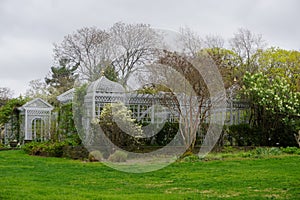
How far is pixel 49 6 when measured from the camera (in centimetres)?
1525

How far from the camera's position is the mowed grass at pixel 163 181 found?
6969mm

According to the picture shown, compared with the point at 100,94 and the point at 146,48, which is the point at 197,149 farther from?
the point at 146,48

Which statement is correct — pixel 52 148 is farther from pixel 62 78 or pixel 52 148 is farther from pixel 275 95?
pixel 62 78

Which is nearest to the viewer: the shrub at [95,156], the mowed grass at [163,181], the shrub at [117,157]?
the mowed grass at [163,181]

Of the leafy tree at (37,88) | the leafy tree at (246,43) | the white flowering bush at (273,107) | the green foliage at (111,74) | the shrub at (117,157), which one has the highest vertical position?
the leafy tree at (246,43)

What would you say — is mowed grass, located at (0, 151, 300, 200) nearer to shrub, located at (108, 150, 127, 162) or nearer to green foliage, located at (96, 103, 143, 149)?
shrub, located at (108, 150, 127, 162)

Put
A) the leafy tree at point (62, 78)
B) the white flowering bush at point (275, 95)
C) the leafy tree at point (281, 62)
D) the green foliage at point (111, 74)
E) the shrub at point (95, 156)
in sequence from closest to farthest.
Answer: the shrub at point (95, 156), the white flowering bush at point (275, 95), the green foliage at point (111, 74), the leafy tree at point (281, 62), the leafy tree at point (62, 78)

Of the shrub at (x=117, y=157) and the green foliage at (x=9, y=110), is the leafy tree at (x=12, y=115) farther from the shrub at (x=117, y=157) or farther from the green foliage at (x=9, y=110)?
the shrub at (x=117, y=157)

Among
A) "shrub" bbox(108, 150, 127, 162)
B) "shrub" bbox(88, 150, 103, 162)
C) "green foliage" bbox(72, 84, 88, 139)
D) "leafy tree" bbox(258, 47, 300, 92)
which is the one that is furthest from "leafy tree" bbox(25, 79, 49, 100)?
"shrub" bbox(108, 150, 127, 162)

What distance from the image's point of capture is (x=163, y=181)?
340 inches

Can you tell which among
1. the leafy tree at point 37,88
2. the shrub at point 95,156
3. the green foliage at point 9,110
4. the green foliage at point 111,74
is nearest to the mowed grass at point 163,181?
the shrub at point 95,156

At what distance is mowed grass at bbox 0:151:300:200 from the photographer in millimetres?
6969

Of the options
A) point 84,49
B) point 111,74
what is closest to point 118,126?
point 111,74

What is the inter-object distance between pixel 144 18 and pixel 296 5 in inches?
320
